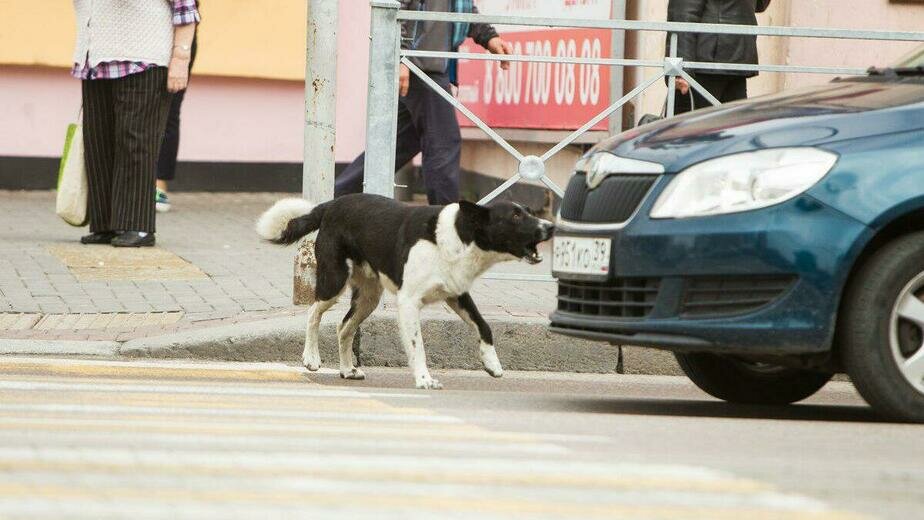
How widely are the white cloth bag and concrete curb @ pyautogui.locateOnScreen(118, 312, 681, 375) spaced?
2.81m

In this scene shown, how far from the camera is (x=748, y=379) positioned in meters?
7.12

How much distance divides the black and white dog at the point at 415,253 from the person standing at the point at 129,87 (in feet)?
10.1

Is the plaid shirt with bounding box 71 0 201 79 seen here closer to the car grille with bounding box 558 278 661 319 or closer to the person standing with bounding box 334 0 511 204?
the person standing with bounding box 334 0 511 204

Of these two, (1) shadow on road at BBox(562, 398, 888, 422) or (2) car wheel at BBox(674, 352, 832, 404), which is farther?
(2) car wheel at BBox(674, 352, 832, 404)

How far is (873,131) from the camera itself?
19.9 ft

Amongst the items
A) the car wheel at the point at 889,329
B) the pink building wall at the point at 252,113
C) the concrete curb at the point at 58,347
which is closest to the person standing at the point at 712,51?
the car wheel at the point at 889,329

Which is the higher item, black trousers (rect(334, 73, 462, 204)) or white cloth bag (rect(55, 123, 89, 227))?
black trousers (rect(334, 73, 462, 204))

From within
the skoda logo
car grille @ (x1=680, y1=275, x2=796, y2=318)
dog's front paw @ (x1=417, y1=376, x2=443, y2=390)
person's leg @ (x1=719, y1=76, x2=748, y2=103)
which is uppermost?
person's leg @ (x1=719, y1=76, x2=748, y2=103)

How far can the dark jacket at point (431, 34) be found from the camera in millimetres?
9039

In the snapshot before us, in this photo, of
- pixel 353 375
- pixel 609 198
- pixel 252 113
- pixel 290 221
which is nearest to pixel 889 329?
pixel 609 198

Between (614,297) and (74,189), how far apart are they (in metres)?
5.28

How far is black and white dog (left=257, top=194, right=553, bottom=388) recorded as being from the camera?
735cm

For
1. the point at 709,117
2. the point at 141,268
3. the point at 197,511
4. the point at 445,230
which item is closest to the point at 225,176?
the point at 141,268

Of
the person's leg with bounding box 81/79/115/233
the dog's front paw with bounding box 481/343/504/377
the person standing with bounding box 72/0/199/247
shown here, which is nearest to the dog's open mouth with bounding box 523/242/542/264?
the dog's front paw with bounding box 481/343/504/377
